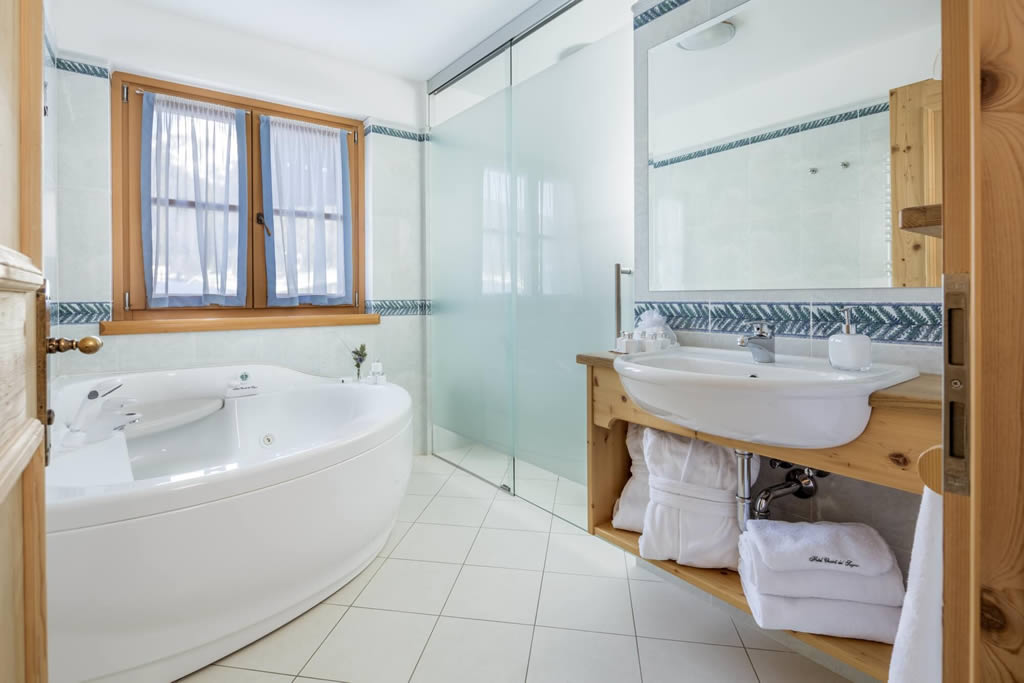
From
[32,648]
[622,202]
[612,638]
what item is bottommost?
[612,638]

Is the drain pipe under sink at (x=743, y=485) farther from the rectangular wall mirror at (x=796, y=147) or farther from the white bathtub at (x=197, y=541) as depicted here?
the white bathtub at (x=197, y=541)

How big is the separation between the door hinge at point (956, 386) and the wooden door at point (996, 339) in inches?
0.9

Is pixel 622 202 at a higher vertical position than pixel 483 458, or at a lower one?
higher

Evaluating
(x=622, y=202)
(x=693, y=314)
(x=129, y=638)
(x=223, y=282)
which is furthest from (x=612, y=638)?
(x=223, y=282)

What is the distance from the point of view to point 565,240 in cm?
230

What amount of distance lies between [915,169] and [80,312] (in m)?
3.10

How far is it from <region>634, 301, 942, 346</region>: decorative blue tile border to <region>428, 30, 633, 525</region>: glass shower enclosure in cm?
35

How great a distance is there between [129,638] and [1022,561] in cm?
169

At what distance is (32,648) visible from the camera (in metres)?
0.67

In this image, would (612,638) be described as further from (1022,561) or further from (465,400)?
(465,400)

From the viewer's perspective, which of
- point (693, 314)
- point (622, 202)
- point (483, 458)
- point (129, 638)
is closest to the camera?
point (129, 638)

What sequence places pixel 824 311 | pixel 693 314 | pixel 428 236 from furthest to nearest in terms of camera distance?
pixel 428 236, pixel 693 314, pixel 824 311

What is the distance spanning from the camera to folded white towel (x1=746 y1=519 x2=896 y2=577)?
121cm

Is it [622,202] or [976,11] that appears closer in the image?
[976,11]
